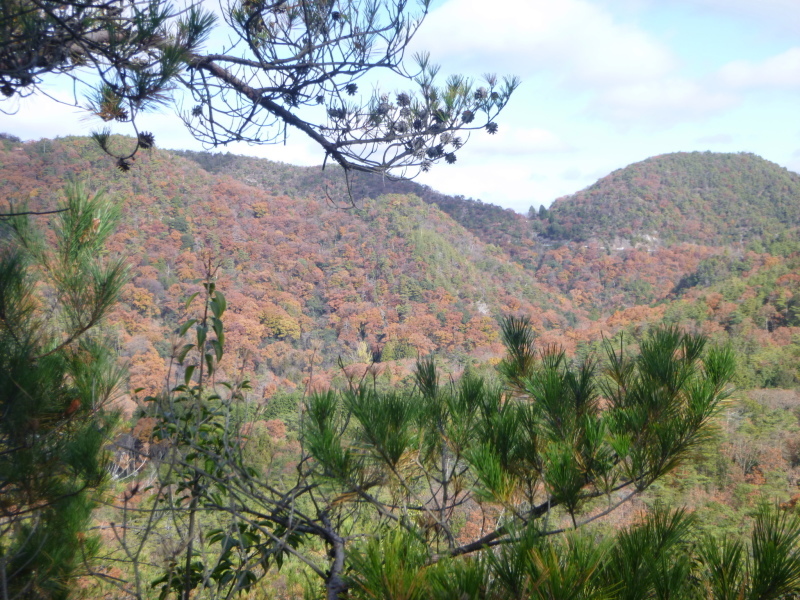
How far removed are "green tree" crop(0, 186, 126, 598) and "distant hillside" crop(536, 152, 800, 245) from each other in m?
35.5

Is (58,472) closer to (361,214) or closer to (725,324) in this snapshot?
(725,324)

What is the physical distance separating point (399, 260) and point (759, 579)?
26573 millimetres

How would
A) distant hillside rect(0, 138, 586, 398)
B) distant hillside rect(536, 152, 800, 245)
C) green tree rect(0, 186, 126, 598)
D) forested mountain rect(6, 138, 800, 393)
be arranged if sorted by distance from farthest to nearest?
distant hillside rect(536, 152, 800, 245) → distant hillside rect(0, 138, 586, 398) → forested mountain rect(6, 138, 800, 393) → green tree rect(0, 186, 126, 598)

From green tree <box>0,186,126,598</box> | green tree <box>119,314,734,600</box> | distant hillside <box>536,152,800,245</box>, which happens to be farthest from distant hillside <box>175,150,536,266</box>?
green tree <box>119,314,734,600</box>

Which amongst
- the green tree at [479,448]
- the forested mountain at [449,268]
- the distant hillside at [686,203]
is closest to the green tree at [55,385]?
the green tree at [479,448]

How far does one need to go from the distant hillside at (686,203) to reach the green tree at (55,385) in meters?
35.5

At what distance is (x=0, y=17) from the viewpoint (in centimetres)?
103

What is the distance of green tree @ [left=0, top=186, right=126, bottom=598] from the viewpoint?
4.00 ft

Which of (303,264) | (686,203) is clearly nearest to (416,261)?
(303,264)

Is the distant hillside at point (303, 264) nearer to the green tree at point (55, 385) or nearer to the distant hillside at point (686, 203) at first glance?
the distant hillside at point (686, 203)

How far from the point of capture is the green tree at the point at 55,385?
122 centimetres

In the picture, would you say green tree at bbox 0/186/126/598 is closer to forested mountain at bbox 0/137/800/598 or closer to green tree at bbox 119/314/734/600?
green tree at bbox 119/314/734/600

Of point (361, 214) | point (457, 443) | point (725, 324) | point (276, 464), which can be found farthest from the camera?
point (361, 214)

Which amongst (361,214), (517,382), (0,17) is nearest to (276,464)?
(517,382)
